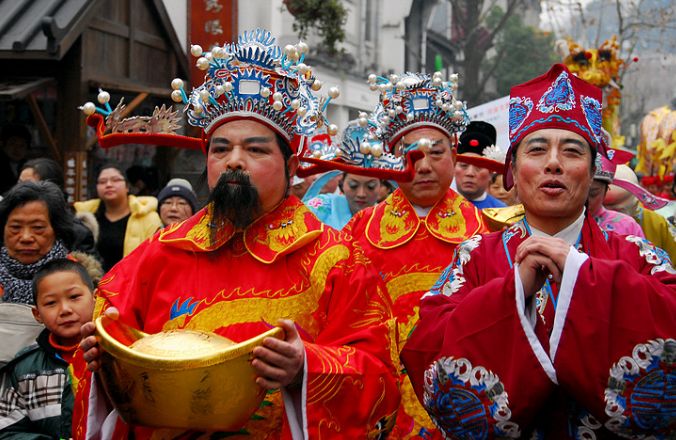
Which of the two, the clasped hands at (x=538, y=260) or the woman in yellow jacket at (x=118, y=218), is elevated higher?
the clasped hands at (x=538, y=260)

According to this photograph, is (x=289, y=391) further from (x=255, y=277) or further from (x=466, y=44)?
(x=466, y=44)

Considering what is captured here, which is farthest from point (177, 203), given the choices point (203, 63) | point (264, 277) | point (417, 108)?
point (264, 277)

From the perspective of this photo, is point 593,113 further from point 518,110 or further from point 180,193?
point 180,193

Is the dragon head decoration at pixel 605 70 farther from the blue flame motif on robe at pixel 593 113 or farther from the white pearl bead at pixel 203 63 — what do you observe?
the white pearl bead at pixel 203 63

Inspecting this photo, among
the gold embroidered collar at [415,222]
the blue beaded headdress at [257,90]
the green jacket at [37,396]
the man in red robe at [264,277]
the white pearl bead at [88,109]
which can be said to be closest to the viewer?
the man in red robe at [264,277]

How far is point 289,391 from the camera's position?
309 centimetres

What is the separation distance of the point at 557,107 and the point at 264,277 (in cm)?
113

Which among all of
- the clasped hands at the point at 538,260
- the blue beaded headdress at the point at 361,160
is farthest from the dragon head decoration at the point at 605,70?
the clasped hands at the point at 538,260

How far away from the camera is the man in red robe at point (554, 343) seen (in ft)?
8.82

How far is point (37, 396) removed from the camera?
4.26m

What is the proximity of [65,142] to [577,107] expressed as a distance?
Result: 8510mm

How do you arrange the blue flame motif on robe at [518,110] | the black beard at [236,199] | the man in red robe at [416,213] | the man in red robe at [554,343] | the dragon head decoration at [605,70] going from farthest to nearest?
the dragon head decoration at [605,70] → the man in red robe at [416,213] → the black beard at [236,199] → the blue flame motif on robe at [518,110] → the man in red robe at [554,343]

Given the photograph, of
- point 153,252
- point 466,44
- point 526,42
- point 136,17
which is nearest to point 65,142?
point 136,17

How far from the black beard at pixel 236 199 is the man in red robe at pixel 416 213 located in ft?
5.13
